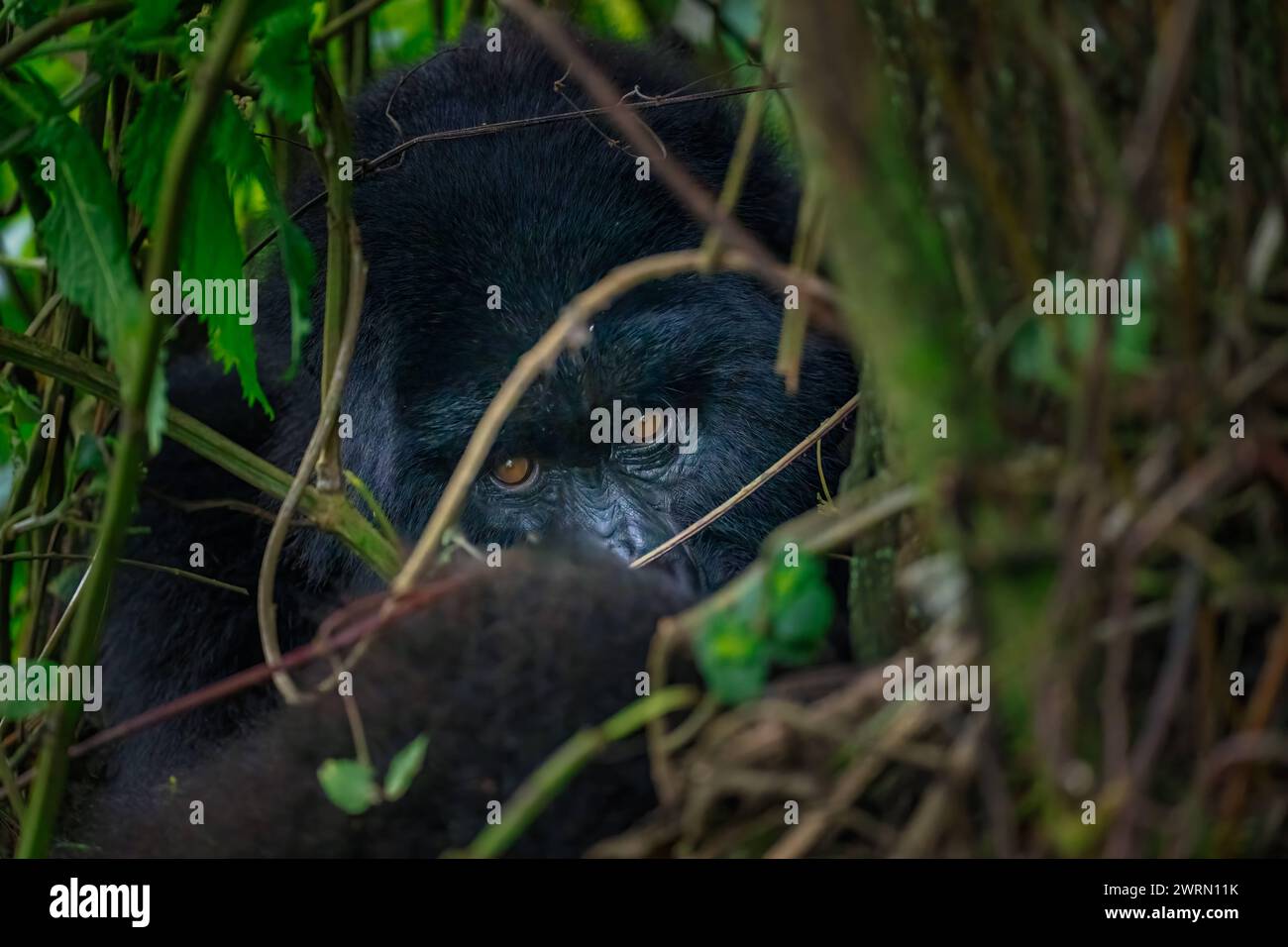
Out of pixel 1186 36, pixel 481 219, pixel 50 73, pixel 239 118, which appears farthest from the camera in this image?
pixel 50 73

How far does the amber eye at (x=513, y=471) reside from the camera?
8.75 ft

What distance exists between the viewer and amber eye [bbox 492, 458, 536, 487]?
8.75ft

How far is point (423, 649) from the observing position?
156 centimetres

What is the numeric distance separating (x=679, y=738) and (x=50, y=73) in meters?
3.05

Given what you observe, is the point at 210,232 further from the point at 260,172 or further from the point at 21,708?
the point at 21,708

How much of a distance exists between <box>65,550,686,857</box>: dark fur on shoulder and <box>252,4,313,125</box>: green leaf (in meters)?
0.71

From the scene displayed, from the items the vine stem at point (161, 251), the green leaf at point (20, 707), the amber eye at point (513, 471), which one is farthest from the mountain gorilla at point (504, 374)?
the vine stem at point (161, 251)

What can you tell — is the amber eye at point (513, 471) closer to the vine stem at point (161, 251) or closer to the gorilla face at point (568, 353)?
the gorilla face at point (568, 353)

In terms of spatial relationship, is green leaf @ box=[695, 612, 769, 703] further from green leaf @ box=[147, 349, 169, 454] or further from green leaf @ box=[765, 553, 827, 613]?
green leaf @ box=[147, 349, 169, 454]

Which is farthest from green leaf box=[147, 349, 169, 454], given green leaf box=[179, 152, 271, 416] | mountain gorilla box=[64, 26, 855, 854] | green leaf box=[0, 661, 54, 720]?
mountain gorilla box=[64, 26, 855, 854]

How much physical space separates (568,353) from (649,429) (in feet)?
0.72
